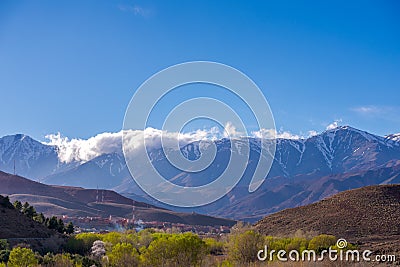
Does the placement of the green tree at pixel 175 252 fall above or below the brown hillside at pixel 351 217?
below

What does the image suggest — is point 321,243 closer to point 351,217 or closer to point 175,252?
point 175,252

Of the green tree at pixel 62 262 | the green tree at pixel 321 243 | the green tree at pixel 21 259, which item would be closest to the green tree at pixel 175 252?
the green tree at pixel 62 262

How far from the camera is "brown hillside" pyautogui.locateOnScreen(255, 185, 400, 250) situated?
83188mm

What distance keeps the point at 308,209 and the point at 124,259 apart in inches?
3068

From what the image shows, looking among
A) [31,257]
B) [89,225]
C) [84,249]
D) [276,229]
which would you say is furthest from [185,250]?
[89,225]

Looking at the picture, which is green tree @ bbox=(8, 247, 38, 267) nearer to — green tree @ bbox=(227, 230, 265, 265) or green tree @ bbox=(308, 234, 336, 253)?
green tree @ bbox=(227, 230, 265, 265)

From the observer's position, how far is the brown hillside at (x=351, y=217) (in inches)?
3275

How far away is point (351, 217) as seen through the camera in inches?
3620

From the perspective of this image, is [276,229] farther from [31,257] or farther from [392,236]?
[31,257]

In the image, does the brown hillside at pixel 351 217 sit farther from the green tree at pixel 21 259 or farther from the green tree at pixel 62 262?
the green tree at pixel 21 259

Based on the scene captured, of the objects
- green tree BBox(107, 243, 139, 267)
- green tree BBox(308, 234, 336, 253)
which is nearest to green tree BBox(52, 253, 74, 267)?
green tree BBox(107, 243, 139, 267)

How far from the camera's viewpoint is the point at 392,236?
7712 centimetres

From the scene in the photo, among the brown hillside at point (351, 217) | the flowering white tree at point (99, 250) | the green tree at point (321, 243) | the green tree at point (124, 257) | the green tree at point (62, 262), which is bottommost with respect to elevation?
the flowering white tree at point (99, 250)

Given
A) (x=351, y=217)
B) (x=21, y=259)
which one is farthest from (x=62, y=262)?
(x=351, y=217)
